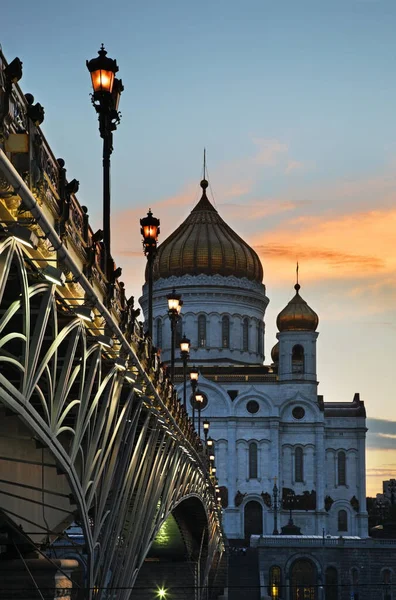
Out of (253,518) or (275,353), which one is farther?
(275,353)

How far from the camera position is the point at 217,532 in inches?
3140

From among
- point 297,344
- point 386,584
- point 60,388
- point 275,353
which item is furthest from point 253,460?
point 60,388

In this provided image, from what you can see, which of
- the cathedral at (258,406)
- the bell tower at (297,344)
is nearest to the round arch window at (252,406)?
the cathedral at (258,406)

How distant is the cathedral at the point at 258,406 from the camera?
11731 centimetres

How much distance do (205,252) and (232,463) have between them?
21.0m

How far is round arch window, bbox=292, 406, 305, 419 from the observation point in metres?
120

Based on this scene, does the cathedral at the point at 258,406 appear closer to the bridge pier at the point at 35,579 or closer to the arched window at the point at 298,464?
the arched window at the point at 298,464

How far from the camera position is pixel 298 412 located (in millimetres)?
120250

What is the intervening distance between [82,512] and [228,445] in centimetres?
10043

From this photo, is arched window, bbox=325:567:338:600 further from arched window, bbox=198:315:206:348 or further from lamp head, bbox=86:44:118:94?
lamp head, bbox=86:44:118:94

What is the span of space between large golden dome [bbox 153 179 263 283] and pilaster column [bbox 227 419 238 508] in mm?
15691

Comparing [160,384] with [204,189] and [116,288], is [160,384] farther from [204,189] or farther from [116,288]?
[204,189]

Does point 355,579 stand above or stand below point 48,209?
below

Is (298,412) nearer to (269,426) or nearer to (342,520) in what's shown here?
(269,426)
